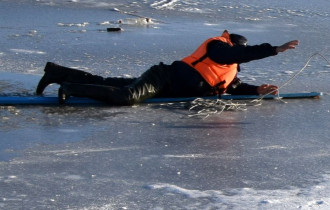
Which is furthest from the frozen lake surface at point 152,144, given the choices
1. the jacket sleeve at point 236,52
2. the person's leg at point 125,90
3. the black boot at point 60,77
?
the jacket sleeve at point 236,52

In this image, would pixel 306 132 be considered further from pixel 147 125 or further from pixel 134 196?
pixel 134 196

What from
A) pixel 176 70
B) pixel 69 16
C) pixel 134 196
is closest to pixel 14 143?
pixel 134 196

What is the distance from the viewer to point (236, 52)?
5.39 meters

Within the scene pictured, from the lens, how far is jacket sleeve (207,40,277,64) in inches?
209

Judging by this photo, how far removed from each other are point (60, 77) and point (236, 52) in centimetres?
130

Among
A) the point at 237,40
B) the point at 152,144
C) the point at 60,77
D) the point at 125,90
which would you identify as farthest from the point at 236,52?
the point at 60,77

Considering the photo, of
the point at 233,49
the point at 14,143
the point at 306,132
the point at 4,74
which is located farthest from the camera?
the point at 4,74

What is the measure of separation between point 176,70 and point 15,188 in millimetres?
2195

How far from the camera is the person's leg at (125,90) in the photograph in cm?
538

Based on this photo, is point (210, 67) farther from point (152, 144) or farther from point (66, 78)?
point (152, 144)

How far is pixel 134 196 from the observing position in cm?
362

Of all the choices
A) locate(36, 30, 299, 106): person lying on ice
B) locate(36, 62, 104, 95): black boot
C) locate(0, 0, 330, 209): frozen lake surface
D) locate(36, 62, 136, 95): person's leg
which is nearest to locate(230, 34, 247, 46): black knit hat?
A: locate(36, 30, 299, 106): person lying on ice

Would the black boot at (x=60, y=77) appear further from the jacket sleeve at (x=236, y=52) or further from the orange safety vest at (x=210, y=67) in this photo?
the jacket sleeve at (x=236, y=52)

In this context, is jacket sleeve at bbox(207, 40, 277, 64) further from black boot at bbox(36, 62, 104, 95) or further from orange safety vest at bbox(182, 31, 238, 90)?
black boot at bbox(36, 62, 104, 95)
